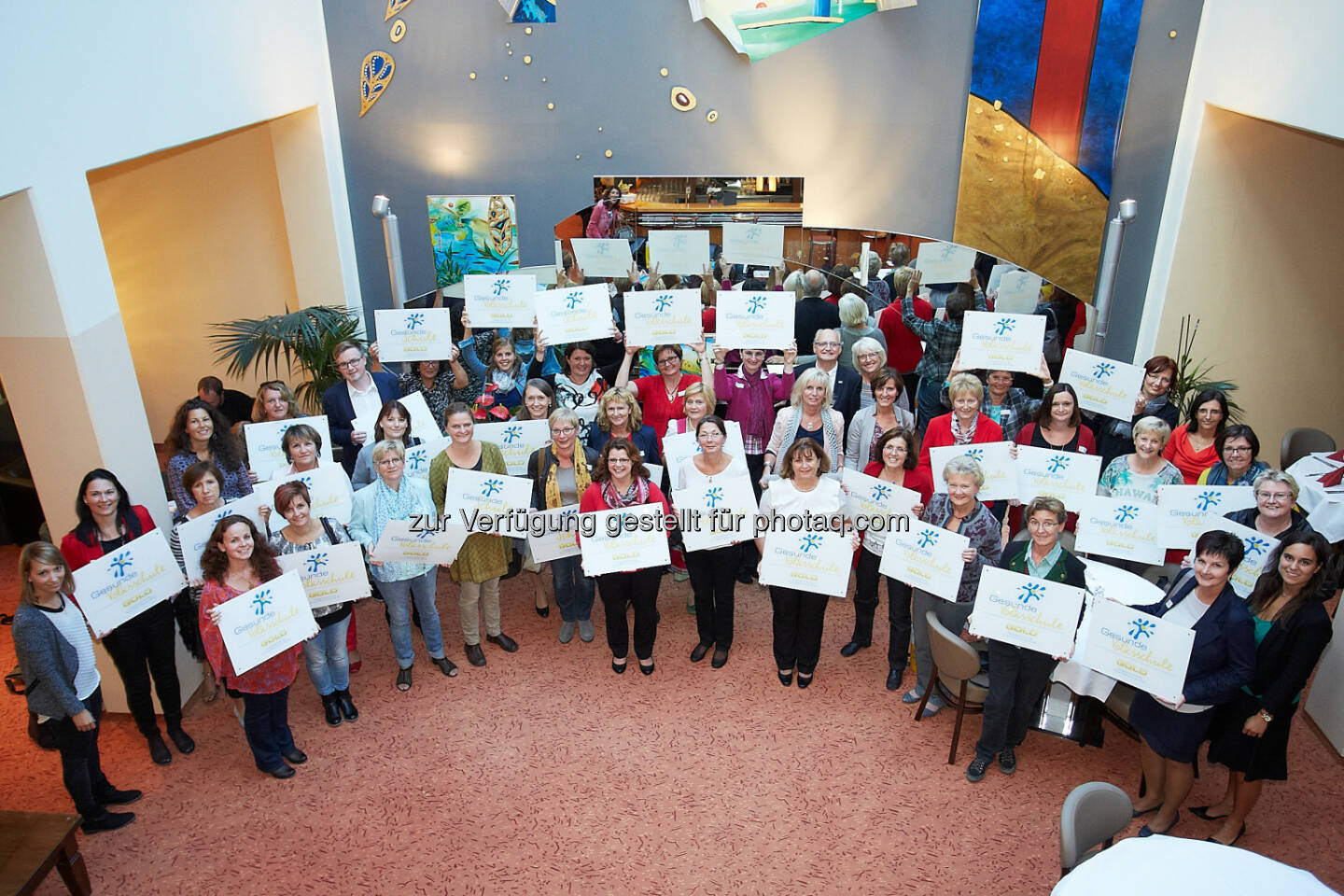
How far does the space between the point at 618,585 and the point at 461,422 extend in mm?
1327

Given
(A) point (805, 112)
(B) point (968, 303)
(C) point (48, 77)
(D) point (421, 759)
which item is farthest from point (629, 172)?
(D) point (421, 759)

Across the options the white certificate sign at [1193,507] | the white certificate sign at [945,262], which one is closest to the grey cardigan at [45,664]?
the white certificate sign at [1193,507]

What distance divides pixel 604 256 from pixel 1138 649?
18.2ft

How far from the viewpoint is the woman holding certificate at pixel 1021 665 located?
14.1ft

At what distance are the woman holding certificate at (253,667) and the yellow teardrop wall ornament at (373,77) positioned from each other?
545 cm

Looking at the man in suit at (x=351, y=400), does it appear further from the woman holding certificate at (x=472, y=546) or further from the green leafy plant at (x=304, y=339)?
the woman holding certificate at (x=472, y=546)

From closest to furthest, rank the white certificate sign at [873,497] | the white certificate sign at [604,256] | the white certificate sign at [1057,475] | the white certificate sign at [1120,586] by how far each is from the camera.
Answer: the white certificate sign at [1120,586] → the white certificate sign at [873,497] → the white certificate sign at [1057,475] → the white certificate sign at [604,256]

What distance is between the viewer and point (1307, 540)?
379cm

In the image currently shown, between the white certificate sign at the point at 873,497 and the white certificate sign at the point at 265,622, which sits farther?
the white certificate sign at the point at 873,497

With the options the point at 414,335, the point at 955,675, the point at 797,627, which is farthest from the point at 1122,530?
the point at 414,335

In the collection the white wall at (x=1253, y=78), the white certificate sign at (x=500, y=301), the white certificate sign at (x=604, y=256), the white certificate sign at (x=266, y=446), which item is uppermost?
the white wall at (x=1253, y=78)

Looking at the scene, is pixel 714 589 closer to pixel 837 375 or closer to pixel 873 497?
pixel 873 497

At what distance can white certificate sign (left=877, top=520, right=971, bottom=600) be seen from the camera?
4.51 m

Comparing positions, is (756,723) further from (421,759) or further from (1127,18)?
(1127,18)
